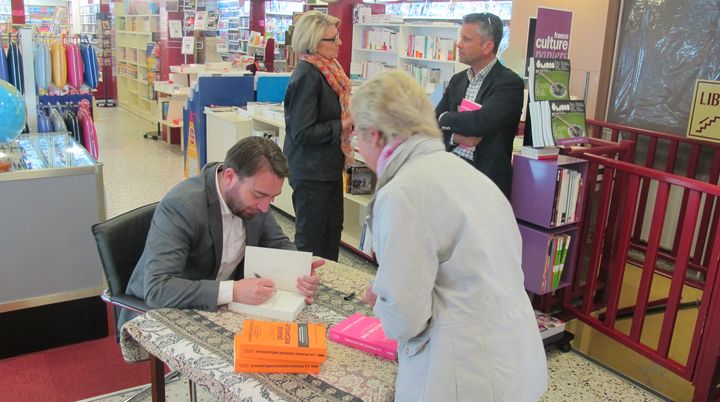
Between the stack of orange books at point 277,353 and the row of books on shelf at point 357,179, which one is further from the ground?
the stack of orange books at point 277,353

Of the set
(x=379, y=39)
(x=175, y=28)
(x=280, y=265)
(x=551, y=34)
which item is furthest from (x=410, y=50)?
(x=280, y=265)

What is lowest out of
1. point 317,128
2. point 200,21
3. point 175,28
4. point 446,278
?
point 446,278

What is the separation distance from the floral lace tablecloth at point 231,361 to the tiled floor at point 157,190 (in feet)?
3.59

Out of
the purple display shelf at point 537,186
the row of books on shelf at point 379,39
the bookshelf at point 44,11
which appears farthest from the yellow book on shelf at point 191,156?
the bookshelf at point 44,11

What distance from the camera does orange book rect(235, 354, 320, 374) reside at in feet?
4.80

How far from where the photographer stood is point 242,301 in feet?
5.81

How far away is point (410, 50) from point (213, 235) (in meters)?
8.21

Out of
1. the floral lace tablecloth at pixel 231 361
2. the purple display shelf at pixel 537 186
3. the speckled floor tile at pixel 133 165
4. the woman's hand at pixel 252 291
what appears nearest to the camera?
Answer: the floral lace tablecloth at pixel 231 361

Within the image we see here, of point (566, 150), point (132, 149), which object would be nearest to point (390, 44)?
point (132, 149)

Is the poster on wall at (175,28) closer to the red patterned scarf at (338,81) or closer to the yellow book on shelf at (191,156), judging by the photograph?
the yellow book on shelf at (191,156)

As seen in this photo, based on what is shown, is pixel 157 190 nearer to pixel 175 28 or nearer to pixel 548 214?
pixel 548 214

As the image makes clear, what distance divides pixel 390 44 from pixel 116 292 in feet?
27.9

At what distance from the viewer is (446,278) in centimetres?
134

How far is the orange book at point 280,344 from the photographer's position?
4.80ft
